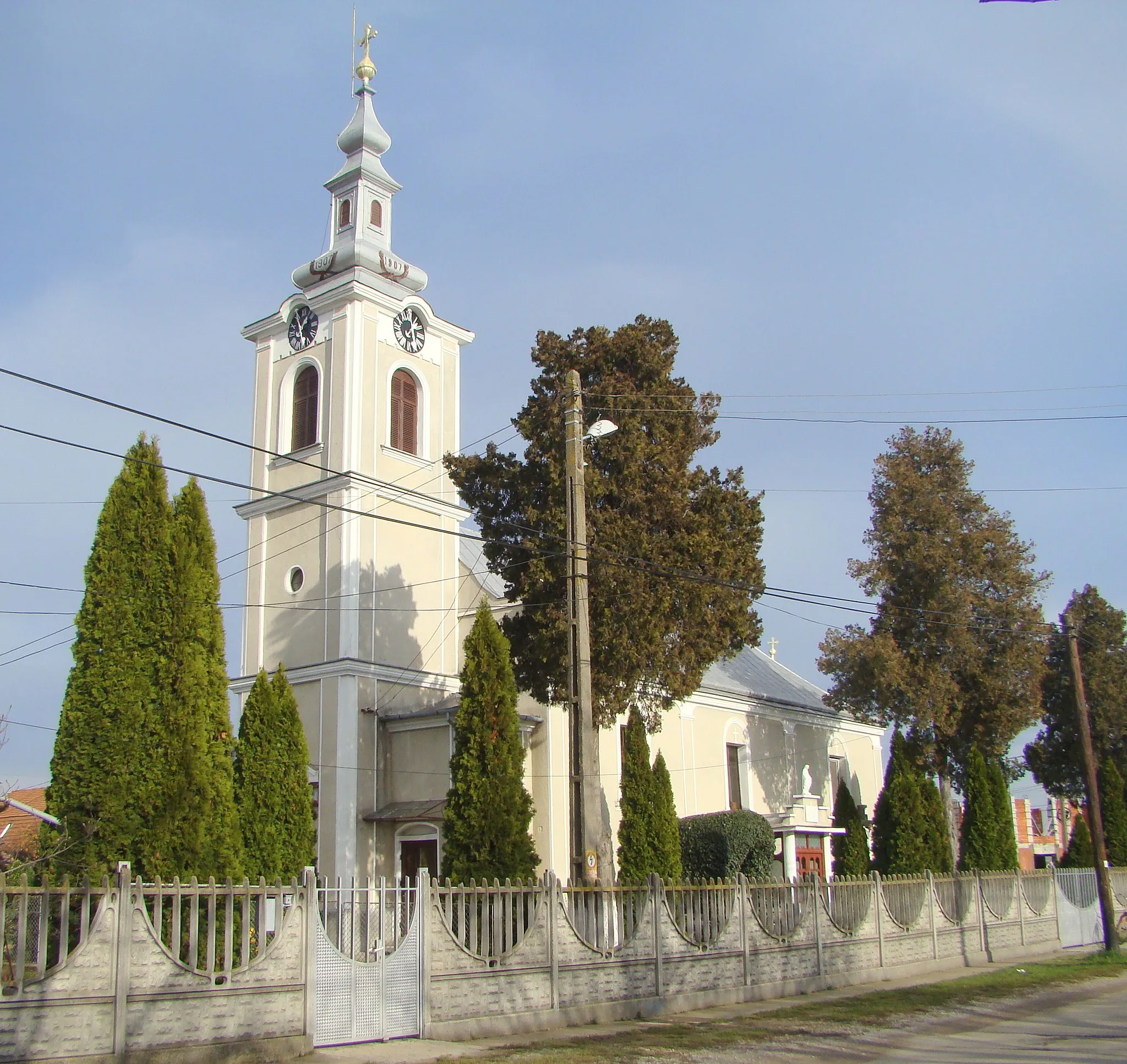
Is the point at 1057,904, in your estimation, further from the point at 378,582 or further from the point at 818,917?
the point at 378,582

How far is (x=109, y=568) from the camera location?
13.9 metres

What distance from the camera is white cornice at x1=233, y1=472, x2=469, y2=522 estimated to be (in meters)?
31.4

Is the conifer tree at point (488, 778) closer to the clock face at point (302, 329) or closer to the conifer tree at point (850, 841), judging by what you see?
the clock face at point (302, 329)

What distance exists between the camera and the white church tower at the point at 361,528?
2900 centimetres

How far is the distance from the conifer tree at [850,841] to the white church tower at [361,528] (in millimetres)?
12405

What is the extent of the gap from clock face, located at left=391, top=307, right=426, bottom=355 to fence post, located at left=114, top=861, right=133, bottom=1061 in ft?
82.5

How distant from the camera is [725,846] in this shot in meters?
29.4

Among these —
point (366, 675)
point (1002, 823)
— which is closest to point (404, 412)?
point (366, 675)

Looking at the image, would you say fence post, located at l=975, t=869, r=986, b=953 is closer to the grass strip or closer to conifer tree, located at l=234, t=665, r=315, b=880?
the grass strip

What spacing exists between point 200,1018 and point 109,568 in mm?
5508

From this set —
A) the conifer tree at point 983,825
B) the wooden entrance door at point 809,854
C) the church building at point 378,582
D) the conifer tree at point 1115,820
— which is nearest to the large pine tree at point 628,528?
the church building at point 378,582

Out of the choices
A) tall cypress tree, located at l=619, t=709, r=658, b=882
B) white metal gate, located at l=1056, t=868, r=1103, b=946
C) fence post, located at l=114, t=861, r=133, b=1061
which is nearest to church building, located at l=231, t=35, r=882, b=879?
tall cypress tree, located at l=619, t=709, r=658, b=882

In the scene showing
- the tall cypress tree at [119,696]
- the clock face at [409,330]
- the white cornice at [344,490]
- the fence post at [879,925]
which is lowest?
the fence post at [879,925]

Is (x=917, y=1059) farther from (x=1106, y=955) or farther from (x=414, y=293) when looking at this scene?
(x=414, y=293)
